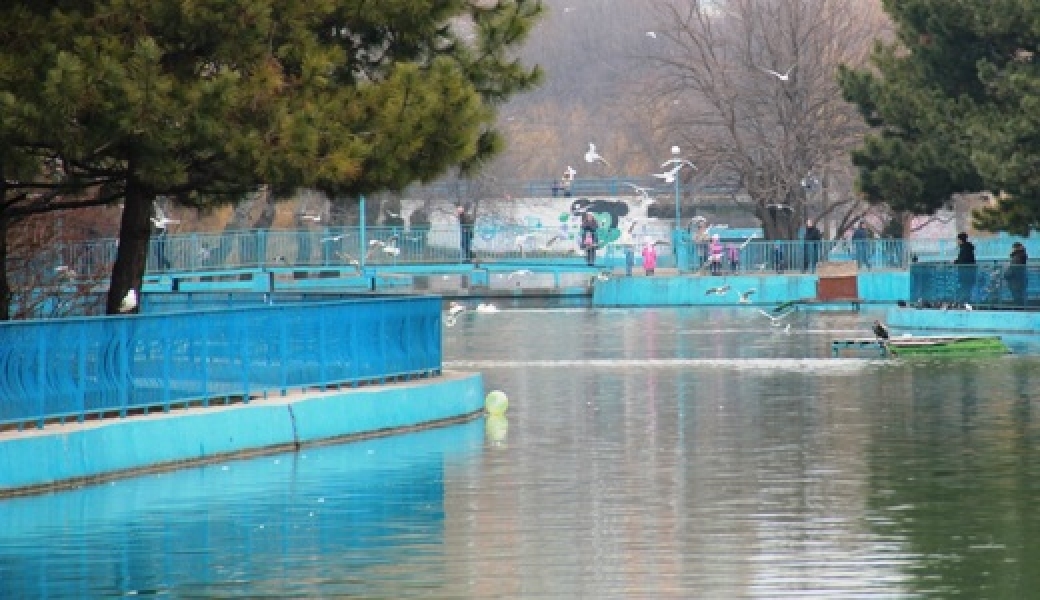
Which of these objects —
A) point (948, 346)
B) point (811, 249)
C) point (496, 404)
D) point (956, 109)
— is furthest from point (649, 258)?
point (496, 404)

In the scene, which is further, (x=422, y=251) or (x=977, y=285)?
(x=422, y=251)

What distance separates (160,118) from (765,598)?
11867 millimetres

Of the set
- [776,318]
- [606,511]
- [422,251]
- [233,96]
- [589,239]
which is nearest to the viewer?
[606,511]

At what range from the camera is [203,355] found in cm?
2459

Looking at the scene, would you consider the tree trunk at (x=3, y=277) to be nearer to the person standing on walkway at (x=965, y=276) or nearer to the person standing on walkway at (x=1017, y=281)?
the person standing on walkway at (x=1017, y=281)

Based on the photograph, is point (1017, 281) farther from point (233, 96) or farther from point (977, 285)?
point (233, 96)

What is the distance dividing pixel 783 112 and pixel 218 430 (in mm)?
65080

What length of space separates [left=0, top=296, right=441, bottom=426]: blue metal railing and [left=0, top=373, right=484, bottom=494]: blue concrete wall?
26cm

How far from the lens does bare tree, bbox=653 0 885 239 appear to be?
87.1 metres

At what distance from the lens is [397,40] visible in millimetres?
29016

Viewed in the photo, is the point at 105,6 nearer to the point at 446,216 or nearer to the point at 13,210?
the point at 13,210

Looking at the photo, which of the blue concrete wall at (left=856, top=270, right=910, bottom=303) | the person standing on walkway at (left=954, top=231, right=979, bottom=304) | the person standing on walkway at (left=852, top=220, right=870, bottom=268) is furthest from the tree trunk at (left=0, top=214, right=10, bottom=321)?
the person standing on walkway at (left=852, top=220, right=870, bottom=268)

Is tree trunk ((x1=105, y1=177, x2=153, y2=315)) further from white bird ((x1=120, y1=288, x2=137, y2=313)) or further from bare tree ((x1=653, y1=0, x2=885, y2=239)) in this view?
bare tree ((x1=653, y1=0, x2=885, y2=239))

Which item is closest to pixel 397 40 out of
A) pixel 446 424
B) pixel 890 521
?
pixel 446 424
